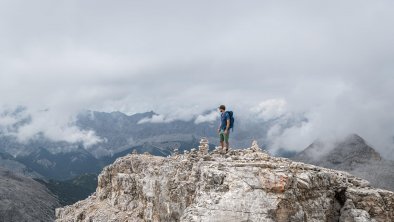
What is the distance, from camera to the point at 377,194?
37.4 metres

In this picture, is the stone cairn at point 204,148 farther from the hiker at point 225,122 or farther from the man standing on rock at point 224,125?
the hiker at point 225,122

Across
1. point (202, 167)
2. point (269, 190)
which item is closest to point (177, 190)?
point (202, 167)

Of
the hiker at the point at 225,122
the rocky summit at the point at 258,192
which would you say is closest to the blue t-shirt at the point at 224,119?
the hiker at the point at 225,122

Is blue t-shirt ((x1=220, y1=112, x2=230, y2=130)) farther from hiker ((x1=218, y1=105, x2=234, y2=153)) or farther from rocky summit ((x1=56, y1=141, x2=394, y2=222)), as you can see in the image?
rocky summit ((x1=56, y1=141, x2=394, y2=222))

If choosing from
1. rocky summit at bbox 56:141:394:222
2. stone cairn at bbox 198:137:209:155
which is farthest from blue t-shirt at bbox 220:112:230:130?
stone cairn at bbox 198:137:209:155

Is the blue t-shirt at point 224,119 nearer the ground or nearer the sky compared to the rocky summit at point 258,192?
nearer the sky

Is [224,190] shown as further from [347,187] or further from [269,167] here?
[347,187]

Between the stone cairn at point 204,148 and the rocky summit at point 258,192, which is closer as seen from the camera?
the rocky summit at point 258,192

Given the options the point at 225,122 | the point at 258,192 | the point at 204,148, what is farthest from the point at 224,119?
the point at 258,192

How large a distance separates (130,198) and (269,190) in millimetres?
33193

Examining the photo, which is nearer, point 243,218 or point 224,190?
point 243,218

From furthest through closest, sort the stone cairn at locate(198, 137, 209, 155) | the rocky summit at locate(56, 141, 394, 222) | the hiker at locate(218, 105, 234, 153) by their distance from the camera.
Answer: the stone cairn at locate(198, 137, 209, 155), the hiker at locate(218, 105, 234, 153), the rocky summit at locate(56, 141, 394, 222)

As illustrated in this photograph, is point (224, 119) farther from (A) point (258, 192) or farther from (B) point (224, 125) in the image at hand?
(A) point (258, 192)

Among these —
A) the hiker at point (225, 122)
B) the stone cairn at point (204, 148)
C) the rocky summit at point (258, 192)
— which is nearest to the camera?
the rocky summit at point (258, 192)
